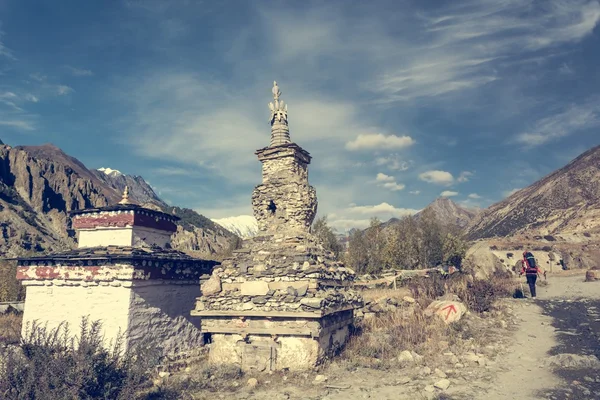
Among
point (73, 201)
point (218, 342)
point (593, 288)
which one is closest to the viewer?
point (218, 342)

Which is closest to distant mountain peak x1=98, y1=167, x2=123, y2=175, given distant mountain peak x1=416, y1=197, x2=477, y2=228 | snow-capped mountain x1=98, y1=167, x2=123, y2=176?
snow-capped mountain x1=98, y1=167, x2=123, y2=176

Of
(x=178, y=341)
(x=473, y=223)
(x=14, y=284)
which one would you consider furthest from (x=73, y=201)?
(x=473, y=223)

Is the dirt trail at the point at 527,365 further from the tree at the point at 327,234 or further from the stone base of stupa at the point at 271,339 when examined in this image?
the tree at the point at 327,234

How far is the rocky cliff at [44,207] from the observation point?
62.5 meters

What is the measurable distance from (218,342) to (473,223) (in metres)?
107

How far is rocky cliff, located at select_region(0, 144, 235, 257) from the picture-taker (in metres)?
62.5

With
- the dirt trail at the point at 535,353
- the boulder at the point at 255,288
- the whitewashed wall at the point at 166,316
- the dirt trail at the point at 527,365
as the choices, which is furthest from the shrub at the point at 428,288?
the whitewashed wall at the point at 166,316

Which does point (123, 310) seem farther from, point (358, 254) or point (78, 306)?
point (358, 254)

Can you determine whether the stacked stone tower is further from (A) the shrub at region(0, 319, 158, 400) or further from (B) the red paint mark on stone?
(B) the red paint mark on stone

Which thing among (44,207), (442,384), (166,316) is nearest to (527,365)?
(442,384)

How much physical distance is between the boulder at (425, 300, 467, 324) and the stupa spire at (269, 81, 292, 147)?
865 cm

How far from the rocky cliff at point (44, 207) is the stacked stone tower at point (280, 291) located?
1946 inches

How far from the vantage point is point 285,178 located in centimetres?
1364

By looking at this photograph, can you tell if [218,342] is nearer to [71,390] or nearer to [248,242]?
[248,242]
